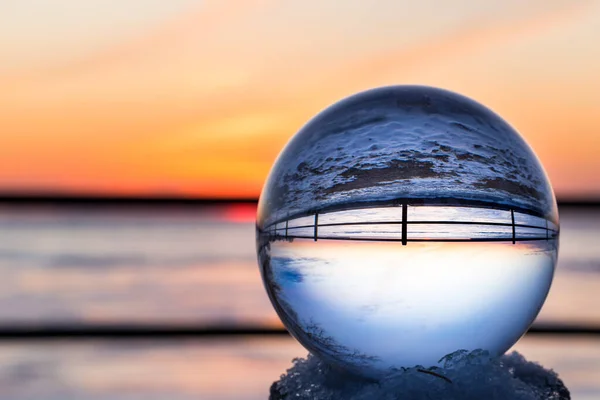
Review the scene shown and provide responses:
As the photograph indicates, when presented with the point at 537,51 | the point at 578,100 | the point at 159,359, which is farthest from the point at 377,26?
the point at 159,359

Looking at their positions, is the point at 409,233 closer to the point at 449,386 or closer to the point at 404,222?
the point at 404,222

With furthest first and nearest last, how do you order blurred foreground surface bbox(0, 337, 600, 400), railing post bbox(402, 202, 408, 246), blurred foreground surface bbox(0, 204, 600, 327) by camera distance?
blurred foreground surface bbox(0, 204, 600, 327)
blurred foreground surface bbox(0, 337, 600, 400)
railing post bbox(402, 202, 408, 246)

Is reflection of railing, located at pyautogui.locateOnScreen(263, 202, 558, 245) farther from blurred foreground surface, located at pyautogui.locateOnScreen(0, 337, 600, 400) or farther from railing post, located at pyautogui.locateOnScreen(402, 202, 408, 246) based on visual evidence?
blurred foreground surface, located at pyautogui.locateOnScreen(0, 337, 600, 400)

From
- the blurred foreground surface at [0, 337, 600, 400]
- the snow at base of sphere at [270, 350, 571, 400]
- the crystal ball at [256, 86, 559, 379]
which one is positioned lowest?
the blurred foreground surface at [0, 337, 600, 400]

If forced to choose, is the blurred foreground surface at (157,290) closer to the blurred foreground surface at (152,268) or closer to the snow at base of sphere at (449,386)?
the blurred foreground surface at (152,268)

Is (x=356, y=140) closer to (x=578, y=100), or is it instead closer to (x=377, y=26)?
(x=377, y=26)

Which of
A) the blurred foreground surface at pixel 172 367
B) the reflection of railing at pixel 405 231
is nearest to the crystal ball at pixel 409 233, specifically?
the reflection of railing at pixel 405 231

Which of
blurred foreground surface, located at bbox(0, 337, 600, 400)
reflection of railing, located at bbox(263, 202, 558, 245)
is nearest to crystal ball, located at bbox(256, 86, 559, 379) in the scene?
reflection of railing, located at bbox(263, 202, 558, 245)

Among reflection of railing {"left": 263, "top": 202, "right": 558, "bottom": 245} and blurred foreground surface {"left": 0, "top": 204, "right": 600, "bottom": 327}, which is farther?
blurred foreground surface {"left": 0, "top": 204, "right": 600, "bottom": 327}
